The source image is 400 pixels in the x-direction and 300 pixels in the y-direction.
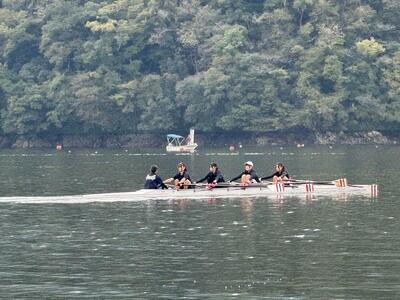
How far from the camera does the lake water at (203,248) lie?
37.7 metres

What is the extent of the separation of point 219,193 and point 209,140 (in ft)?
344

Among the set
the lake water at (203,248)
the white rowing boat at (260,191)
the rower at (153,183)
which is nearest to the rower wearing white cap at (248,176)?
the white rowing boat at (260,191)

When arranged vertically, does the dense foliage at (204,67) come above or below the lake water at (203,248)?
above

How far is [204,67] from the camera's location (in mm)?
170875

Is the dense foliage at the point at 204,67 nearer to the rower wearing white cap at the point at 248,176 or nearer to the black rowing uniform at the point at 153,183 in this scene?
the rower wearing white cap at the point at 248,176

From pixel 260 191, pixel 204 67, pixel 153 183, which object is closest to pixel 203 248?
pixel 153 183

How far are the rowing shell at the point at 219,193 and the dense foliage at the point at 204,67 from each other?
91.2 meters

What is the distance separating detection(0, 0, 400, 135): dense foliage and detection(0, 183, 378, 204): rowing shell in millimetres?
91203

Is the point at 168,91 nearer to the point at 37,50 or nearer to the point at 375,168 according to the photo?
the point at 37,50

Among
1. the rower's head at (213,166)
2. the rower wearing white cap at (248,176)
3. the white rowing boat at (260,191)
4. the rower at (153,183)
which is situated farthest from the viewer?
the rower wearing white cap at (248,176)

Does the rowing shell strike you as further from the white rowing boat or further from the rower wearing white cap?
the rower wearing white cap

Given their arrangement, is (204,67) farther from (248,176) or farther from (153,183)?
(153,183)

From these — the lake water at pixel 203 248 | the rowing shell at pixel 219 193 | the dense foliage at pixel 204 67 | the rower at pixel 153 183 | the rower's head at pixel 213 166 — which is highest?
the dense foliage at pixel 204 67

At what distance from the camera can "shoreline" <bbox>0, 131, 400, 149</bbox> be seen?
167 m
